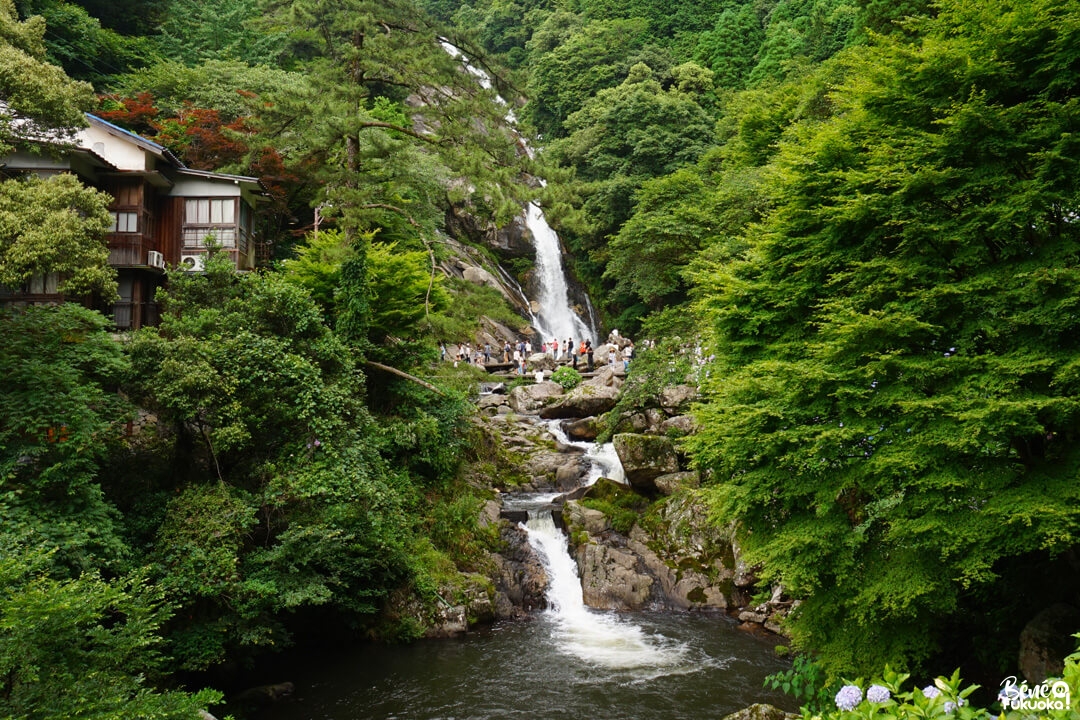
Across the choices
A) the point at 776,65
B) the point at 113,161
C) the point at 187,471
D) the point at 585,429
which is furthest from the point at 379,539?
the point at 776,65

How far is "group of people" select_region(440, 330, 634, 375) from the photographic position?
3127 centimetres

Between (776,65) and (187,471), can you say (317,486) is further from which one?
(776,65)

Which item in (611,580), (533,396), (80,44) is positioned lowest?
(611,580)

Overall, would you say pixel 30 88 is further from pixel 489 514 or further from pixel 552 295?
pixel 552 295

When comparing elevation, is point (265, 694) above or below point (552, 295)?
below

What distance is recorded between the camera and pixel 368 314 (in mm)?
17062

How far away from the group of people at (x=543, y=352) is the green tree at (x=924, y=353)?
2040cm

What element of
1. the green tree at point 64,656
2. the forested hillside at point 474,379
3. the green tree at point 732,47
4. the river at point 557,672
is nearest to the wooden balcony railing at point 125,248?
the forested hillside at point 474,379

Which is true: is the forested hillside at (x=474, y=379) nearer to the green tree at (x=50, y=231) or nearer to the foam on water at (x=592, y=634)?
the green tree at (x=50, y=231)

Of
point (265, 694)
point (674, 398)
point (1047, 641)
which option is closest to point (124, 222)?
point (265, 694)

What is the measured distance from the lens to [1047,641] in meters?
7.72

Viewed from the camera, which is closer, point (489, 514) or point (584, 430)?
point (489, 514)

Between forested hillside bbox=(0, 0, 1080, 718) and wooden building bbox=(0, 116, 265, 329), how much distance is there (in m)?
1.53

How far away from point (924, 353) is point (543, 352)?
27706mm
